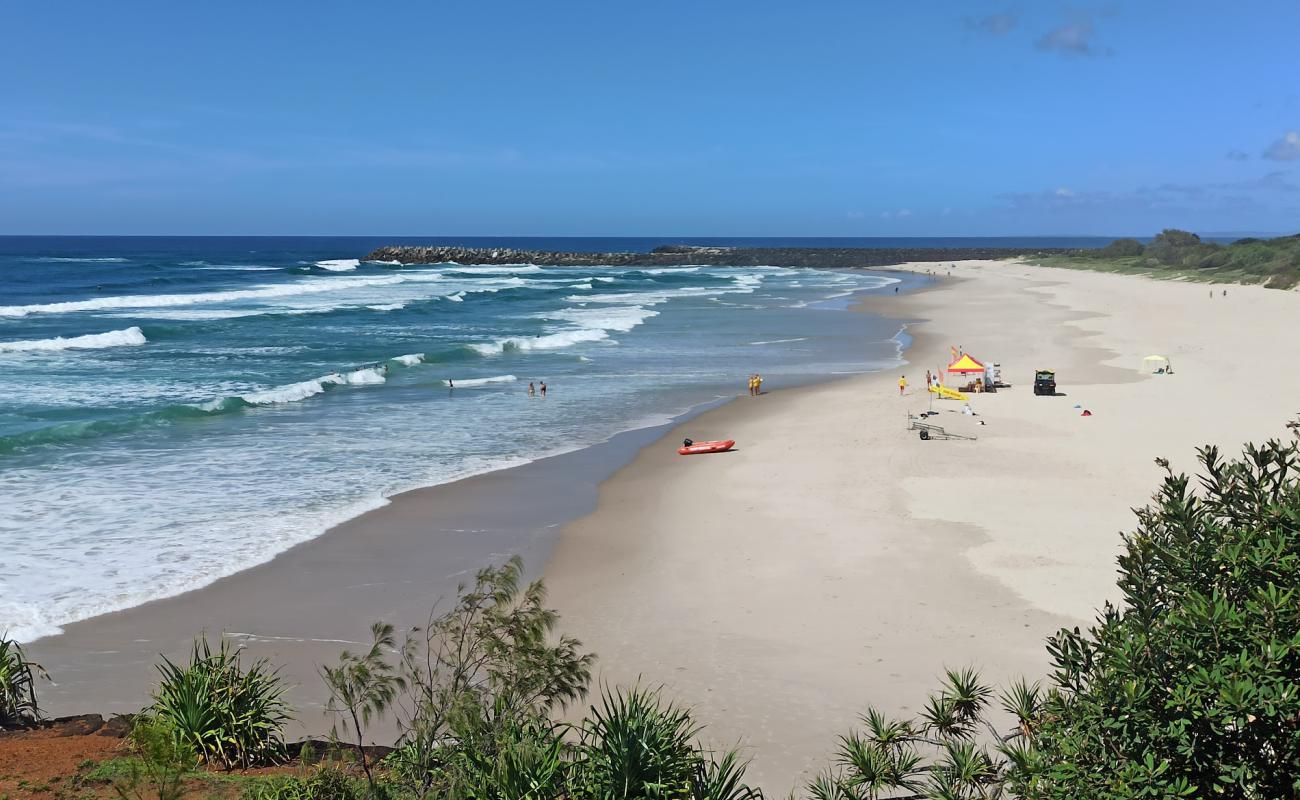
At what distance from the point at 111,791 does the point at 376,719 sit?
2884 millimetres

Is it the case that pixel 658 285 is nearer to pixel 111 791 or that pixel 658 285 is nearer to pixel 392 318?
pixel 392 318

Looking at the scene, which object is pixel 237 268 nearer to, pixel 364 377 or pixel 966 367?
pixel 364 377

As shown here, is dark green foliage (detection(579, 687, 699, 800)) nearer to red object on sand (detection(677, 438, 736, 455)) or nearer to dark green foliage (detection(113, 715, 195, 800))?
dark green foliage (detection(113, 715, 195, 800))

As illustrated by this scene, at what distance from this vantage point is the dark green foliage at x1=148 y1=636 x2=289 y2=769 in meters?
9.05

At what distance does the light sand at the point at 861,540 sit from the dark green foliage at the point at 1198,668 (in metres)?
4.10

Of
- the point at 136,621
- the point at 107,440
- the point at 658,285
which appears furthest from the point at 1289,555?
the point at 658,285

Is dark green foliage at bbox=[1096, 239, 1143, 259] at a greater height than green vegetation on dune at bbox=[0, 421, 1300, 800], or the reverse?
dark green foliage at bbox=[1096, 239, 1143, 259]

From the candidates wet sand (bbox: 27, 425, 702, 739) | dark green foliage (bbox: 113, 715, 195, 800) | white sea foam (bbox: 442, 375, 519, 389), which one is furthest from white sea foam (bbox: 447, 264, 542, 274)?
dark green foliage (bbox: 113, 715, 195, 800)

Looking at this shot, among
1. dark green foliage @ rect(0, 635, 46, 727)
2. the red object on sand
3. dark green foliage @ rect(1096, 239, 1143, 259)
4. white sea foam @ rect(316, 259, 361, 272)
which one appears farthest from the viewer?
white sea foam @ rect(316, 259, 361, 272)

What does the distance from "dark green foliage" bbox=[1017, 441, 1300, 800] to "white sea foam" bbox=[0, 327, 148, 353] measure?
45071 millimetres

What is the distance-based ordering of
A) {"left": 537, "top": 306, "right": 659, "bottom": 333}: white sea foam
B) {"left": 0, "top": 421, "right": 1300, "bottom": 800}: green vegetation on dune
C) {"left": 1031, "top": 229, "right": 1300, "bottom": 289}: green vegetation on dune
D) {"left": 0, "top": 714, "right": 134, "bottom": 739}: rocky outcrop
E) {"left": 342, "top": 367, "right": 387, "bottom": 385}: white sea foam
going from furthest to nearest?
{"left": 1031, "top": 229, "right": 1300, "bottom": 289}: green vegetation on dune < {"left": 537, "top": 306, "right": 659, "bottom": 333}: white sea foam < {"left": 342, "top": 367, "right": 387, "bottom": 385}: white sea foam < {"left": 0, "top": 714, "right": 134, "bottom": 739}: rocky outcrop < {"left": 0, "top": 421, "right": 1300, "bottom": 800}: green vegetation on dune

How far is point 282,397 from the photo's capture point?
3138cm

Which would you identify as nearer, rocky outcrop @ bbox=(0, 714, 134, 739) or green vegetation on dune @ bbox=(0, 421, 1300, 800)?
green vegetation on dune @ bbox=(0, 421, 1300, 800)

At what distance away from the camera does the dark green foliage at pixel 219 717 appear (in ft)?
29.7
